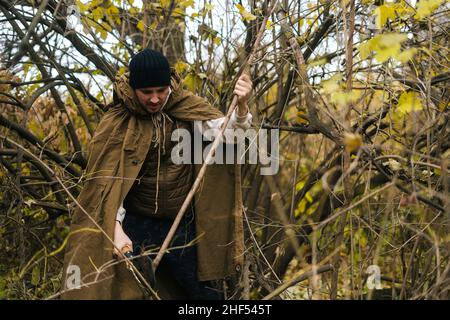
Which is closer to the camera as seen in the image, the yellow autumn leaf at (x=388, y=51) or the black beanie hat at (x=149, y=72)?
the yellow autumn leaf at (x=388, y=51)

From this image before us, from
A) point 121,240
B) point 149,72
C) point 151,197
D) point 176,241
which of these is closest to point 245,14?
point 149,72

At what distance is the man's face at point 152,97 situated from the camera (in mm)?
3521

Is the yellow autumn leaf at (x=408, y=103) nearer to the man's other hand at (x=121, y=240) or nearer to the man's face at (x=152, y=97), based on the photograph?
the man's face at (x=152, y=97)

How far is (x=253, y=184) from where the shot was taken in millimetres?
5062

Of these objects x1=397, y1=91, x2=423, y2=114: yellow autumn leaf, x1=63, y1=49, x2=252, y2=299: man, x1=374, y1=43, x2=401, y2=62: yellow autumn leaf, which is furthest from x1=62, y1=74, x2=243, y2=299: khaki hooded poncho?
x1=374, y1=43, x2=401, y2=62: yellow autumn leaf

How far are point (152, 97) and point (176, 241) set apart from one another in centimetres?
82

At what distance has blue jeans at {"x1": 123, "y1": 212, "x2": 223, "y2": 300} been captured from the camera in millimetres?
3770

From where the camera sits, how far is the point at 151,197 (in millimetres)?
3705

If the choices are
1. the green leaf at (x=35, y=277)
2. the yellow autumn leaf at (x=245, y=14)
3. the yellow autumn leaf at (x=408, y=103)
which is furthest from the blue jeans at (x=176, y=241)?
the yellow autumn leaf at (x=408, y=103)

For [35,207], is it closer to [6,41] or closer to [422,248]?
[6,41]

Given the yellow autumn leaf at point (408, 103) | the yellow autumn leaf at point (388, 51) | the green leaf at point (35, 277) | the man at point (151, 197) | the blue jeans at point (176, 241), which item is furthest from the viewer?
the green leaf at point (35, 277)

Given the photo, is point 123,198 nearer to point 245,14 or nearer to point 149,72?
point 149,72

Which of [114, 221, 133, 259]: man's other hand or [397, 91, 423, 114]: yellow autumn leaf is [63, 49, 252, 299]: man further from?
[397, 91, 423, 114]: yellow autumn leaf
